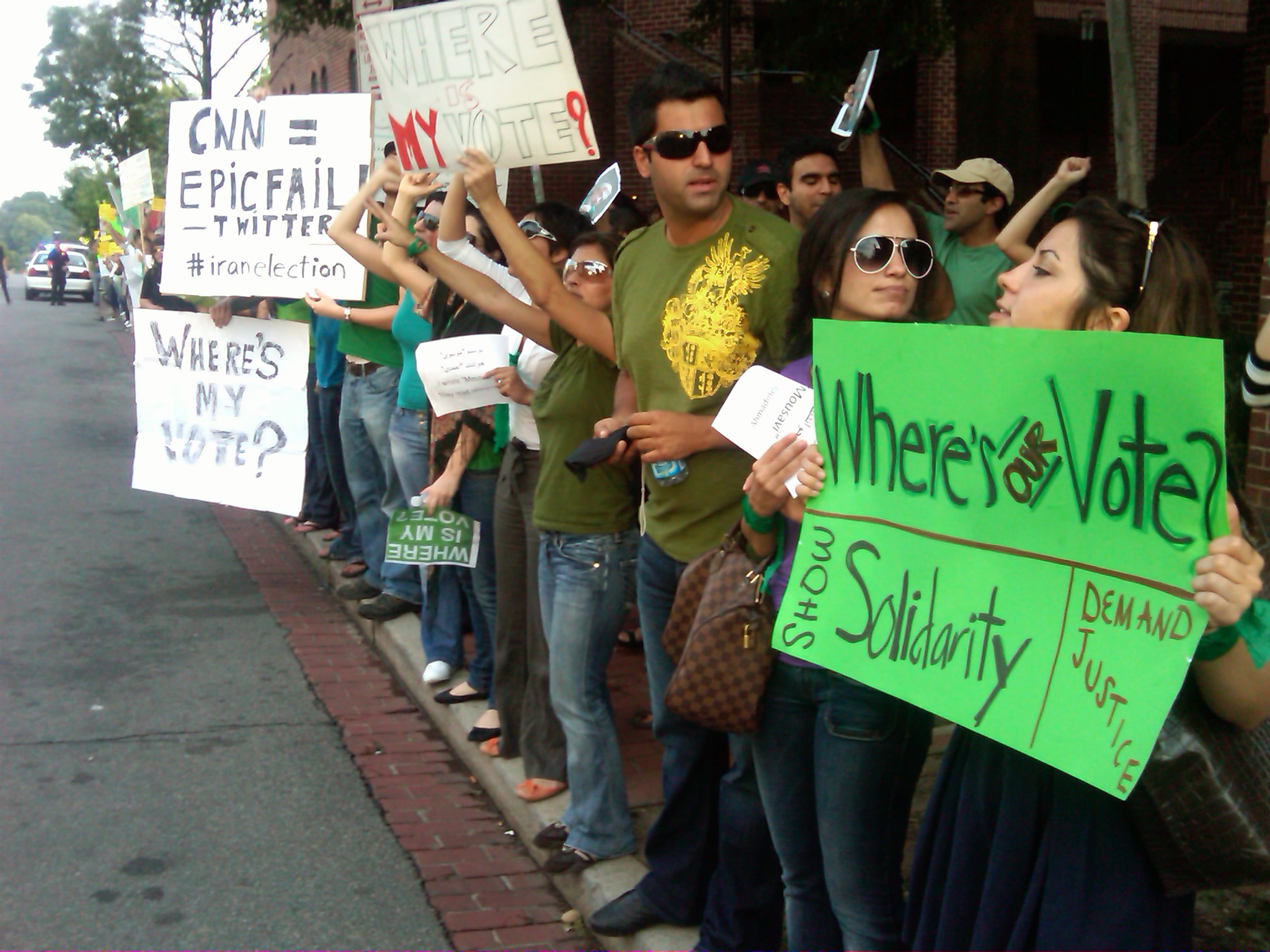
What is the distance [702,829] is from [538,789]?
107 centimetres

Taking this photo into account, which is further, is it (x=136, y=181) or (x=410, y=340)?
(x=136, y=181)

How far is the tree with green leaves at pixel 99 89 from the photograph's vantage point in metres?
41.4

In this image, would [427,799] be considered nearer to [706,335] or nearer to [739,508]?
[739,508]

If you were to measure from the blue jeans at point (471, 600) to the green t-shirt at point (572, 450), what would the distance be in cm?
105

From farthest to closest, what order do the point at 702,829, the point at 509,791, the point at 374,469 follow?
1. the point at 374,469
2. the point at 509,791
3. the point at 702,829

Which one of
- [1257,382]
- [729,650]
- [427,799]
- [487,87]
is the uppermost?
[487,87]

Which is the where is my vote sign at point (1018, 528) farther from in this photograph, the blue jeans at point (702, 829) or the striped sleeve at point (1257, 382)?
the striped sleeve at point (1257, 382)

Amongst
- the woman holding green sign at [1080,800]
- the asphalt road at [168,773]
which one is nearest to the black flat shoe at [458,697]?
the asphalt road at [168,773]

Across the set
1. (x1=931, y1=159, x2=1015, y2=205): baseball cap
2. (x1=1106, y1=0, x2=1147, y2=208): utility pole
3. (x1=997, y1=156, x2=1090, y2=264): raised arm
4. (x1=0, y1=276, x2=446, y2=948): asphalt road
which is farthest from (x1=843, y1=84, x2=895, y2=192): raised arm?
(x1=0, y1=276, x2=446, y2=948): asphalt road

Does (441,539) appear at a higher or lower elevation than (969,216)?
lower

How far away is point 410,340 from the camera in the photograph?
18.7 ft

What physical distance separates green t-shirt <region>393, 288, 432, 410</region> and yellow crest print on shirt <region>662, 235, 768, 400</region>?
2557mm

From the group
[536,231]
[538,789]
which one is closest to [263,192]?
[536,231]

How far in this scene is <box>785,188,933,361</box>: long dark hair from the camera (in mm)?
2639
